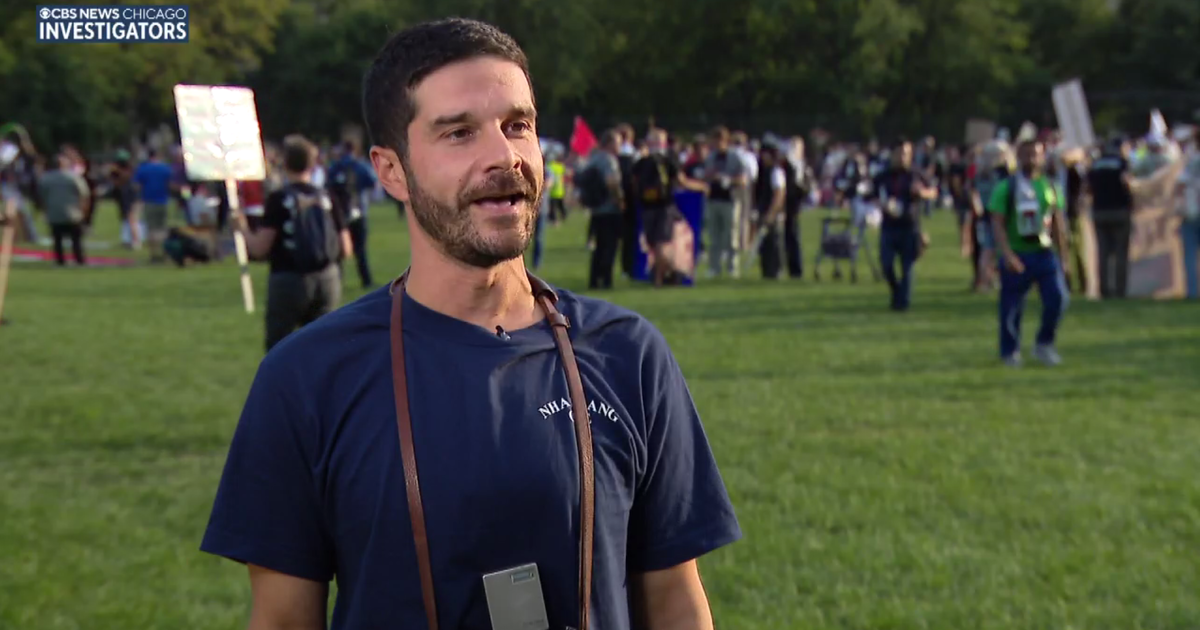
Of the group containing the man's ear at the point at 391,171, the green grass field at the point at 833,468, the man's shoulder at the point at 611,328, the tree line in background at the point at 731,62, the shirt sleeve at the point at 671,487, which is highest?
the tree line in background at the point at 731,62

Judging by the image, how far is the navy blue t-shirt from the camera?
2.61m

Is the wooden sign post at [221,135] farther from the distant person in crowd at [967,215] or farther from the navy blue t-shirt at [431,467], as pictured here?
the distant person in crowd at [967,215]

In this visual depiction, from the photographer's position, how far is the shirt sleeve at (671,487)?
9.30ft

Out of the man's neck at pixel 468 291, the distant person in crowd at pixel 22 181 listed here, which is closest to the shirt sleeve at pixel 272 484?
the man's neck at pixel 468 291

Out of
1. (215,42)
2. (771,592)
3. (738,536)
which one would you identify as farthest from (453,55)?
(215,42)

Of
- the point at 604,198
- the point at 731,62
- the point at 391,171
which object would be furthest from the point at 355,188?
the point at 731,62

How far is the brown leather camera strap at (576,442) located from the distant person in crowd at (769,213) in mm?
21630

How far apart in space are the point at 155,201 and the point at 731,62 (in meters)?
54.9

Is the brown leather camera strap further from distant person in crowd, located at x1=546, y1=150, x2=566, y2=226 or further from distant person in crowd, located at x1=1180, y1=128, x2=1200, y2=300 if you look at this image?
distant person in crowd, located at x1=546, y1=150, x2=566, y2=226

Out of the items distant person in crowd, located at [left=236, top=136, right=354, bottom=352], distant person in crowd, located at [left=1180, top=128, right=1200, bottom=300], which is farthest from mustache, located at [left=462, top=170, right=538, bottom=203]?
distant person in crowd, located at [left=1180, top=128, right=1200, bottom=300]

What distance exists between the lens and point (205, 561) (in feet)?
26.0

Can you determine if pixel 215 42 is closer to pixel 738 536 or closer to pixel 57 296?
pixel 57 296

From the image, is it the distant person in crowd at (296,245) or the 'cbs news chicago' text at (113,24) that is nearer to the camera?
the 'cbs news chicago' text at (113,24)

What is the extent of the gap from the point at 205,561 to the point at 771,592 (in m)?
2.68
